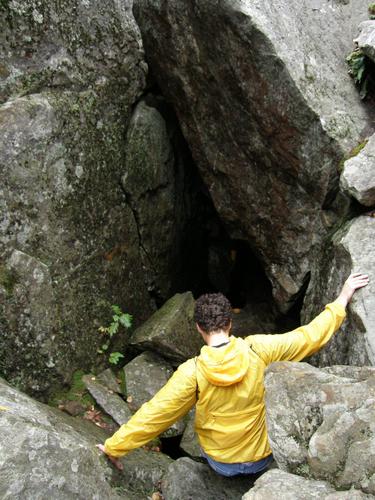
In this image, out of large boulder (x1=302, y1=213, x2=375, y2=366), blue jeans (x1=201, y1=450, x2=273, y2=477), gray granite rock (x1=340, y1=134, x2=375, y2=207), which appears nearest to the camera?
blue jeans (x1=201, y1=450, x2=273, y2=477)

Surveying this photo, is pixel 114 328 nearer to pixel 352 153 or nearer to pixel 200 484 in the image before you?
pixel 200 484

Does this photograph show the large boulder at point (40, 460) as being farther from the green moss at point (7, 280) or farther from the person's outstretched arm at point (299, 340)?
the person's outstretched arm at point (299, 340)

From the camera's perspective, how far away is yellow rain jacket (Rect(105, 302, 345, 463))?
4602 mm

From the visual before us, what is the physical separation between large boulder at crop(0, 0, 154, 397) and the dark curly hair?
10.8ft

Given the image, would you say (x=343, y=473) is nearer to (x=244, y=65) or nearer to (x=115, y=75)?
(x=244, y=65)

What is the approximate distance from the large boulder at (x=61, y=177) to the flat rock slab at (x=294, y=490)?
435 centimetres

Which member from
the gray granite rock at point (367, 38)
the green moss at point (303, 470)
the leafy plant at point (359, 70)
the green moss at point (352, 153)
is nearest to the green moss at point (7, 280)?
the green moss at point (303, 470)

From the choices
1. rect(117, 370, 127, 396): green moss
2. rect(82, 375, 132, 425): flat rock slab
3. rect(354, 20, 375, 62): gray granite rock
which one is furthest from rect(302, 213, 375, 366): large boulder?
rect(117, 370, 127, 396): green moss

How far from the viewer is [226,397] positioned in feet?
15.7

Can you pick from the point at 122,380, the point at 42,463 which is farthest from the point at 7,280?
the point at 42,463

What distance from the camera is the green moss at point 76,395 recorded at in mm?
7457

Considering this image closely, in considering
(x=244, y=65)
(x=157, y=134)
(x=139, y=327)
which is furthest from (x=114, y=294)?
(x=244, y=65)

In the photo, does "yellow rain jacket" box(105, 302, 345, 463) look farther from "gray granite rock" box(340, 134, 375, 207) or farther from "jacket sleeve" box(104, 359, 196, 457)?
"gray granite rock" box(340, 134, 375, 207)

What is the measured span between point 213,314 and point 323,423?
4.34 ft
